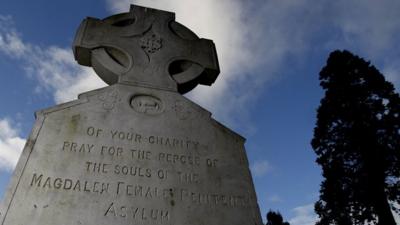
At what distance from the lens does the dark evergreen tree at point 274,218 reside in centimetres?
2391

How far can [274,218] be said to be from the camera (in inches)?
958

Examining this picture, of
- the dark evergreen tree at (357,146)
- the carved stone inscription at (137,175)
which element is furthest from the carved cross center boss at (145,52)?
the dark evergreen tree at (357,146)

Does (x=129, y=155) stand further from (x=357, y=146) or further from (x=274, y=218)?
(x=274, y=218)

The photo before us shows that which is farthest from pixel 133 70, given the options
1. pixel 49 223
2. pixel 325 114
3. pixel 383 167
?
pixel 325 114

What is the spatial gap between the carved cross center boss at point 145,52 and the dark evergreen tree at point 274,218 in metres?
22.1

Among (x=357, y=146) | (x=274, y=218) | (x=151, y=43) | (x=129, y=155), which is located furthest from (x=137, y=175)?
(x=274, y=218)

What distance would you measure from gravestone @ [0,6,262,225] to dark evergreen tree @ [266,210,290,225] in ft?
73.6

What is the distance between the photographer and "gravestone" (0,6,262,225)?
2861mm

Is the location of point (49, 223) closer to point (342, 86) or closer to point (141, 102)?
point (141, 102)

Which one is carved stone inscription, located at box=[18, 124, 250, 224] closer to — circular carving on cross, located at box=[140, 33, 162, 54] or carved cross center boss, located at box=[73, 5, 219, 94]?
carved cross center boss, located at box=[73, 5, 219, 94]

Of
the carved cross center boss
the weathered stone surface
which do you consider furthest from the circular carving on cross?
the weathered stone surface

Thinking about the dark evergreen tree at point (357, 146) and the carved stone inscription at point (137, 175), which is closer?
the carved stone inscription at point (137, 175)

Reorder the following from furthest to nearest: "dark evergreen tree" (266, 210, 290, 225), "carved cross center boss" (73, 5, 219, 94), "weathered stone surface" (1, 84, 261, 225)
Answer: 1. "dark evergreen tree" (266, 210, 290, 225)
2. "carved cross center boss" (73, 5, 219, 94)
3. "weathered stone surface" (1, 84, 261, 225)

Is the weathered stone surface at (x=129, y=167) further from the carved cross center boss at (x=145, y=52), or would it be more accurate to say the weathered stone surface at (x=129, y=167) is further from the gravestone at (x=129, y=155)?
the carved cross center boss at (x=145, y=52)
